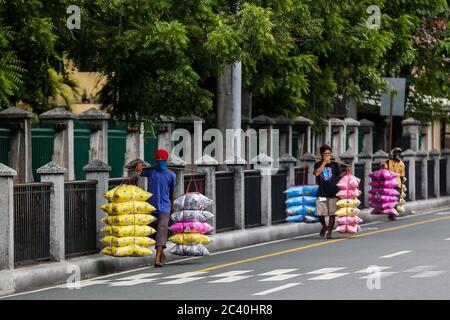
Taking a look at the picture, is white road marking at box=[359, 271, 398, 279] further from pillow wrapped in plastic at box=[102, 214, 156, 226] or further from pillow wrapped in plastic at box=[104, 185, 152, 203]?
pillow wrapped in plastic at box=[104, 185, 152, 203]

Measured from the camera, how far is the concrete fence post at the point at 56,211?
21031 millimetres

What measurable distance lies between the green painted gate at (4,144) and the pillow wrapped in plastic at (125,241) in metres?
5.53

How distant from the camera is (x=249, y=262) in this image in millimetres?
23141

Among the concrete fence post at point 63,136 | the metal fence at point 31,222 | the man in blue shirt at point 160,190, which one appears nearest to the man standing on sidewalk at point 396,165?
the concrete fence post at point 63,136

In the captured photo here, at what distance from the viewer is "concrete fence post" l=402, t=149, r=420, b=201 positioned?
41.4 m

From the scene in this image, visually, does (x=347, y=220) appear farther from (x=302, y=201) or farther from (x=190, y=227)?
(x=190, y=227)

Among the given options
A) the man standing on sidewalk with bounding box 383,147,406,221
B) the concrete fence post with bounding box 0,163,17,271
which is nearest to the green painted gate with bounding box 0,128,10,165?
the concrete fence post with bounding box 0,163,17,271

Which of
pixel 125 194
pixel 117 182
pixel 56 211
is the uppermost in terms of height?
pixel 117 182

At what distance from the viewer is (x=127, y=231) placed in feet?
70.2

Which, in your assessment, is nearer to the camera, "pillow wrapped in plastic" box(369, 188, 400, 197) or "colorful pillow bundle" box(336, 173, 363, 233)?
"colorful pillow bundle" box(336, 173, 363, 233)

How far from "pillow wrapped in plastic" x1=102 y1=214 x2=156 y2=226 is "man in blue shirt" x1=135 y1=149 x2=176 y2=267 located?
748 mm

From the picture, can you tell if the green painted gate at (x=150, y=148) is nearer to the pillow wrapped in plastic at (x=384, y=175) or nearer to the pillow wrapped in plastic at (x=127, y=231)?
the pillow wrapped in plastic at (x=384, y=175)

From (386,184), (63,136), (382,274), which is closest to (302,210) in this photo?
(63,136)

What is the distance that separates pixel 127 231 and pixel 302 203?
788 cm
